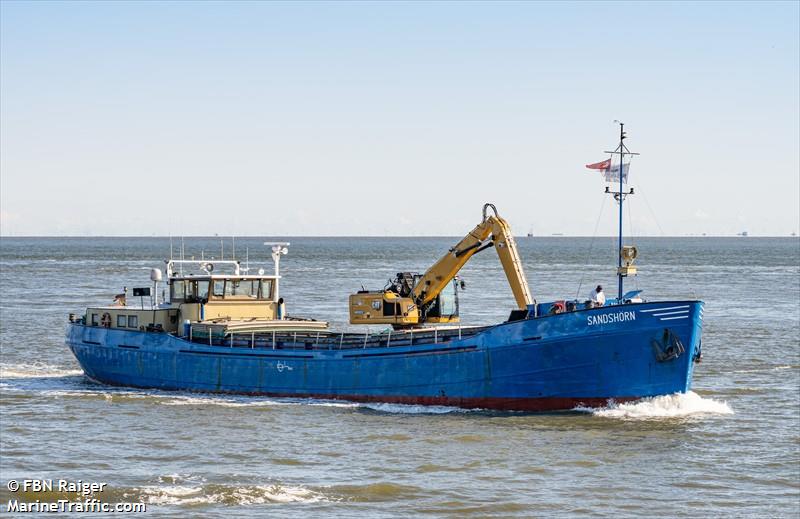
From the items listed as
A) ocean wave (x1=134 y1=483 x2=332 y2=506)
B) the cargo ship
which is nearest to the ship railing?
the cargo ship

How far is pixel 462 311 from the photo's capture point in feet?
237

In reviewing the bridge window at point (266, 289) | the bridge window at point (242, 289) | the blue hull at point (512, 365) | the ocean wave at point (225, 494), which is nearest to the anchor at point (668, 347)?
the blue hull at point (512, 365)

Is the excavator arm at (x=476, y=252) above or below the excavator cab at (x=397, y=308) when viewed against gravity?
above

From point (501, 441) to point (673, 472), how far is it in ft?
17.1

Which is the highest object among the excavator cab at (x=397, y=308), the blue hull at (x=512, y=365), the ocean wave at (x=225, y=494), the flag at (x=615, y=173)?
the flag at (x=615, y=173)

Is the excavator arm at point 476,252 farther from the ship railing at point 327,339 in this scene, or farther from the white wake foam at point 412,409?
the white wake foam at point 412,409

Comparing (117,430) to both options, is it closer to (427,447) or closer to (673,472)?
(427,447)

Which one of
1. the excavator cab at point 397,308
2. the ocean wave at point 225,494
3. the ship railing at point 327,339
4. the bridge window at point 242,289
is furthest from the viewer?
the bridge window at point 242,289

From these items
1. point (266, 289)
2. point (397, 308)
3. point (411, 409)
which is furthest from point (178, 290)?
point (411, 409)

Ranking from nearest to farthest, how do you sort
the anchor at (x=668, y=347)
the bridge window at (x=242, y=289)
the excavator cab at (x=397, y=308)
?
the anchor at (x=668, y=347) < the excavator cab at (x=397, y=308) < the bridge window at (x=242, y=289)

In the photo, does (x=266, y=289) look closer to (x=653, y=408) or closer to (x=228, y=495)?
(x=653, y=408)

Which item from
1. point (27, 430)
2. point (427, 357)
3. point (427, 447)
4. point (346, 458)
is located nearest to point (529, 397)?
point (427, 357)

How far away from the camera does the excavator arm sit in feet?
124

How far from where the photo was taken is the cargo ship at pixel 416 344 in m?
34.3
